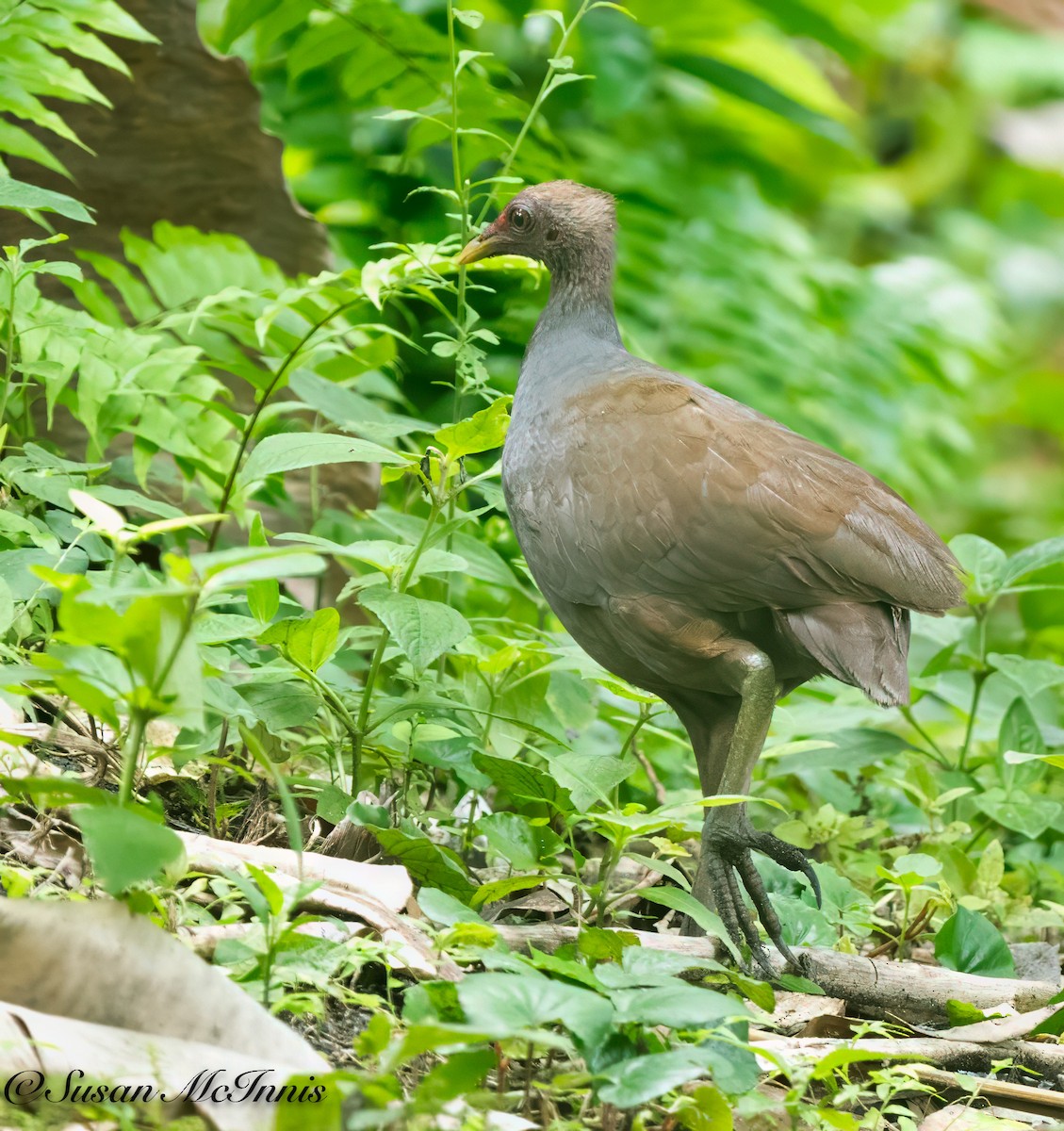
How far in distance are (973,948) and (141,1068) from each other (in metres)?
1.99

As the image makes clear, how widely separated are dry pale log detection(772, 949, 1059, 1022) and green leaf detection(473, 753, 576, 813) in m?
0.61

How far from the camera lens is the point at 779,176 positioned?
25.7 feet

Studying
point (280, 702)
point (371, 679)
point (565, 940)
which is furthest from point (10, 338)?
point (565, 940)

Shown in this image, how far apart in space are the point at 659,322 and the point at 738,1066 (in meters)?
4.88

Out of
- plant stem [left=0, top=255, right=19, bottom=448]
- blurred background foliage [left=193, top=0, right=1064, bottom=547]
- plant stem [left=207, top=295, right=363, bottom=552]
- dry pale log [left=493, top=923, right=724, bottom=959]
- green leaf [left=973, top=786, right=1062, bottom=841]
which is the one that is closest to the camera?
dry pale log [left=493, top=923, right=724, bottom=959]

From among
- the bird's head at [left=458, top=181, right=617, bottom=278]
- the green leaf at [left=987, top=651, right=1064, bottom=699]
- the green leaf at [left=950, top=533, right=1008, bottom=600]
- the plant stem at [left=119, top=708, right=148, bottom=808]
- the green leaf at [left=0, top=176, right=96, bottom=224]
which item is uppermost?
the bird's head at [left=458, top=181, right=617, bottom=278]

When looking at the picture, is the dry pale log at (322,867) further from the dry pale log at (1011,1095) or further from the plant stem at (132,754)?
the dry pale log at (1011,1095)

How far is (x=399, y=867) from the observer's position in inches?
104

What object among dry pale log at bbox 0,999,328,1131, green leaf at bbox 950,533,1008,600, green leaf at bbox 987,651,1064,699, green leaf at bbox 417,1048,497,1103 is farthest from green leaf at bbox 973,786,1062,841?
dry pale log at bbox 0,999,328,1131

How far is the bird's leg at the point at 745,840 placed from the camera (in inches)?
113

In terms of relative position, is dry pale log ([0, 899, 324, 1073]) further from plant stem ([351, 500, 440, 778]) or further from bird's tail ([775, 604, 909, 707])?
bird's tail ([775, 604, 909, 707])

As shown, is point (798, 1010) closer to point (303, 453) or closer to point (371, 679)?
point (371, 679)

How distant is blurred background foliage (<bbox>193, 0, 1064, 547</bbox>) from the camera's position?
16.8 ft

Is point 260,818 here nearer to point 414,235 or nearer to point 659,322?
point 414,235
